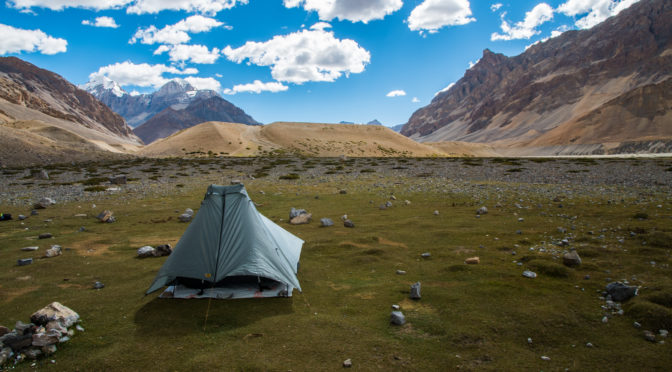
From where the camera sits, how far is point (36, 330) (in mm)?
7422

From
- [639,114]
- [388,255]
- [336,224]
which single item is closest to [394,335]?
[388,255]

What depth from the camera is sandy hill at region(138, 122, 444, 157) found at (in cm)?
9500

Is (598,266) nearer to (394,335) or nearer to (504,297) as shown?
(504,297)

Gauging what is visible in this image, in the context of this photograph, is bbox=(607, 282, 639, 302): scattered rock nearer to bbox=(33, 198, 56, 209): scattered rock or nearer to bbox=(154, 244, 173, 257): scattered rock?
bbox=(154, 244, 173, 257): scattered rock

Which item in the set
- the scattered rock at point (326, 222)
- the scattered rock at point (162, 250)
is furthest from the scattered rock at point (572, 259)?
the scattered rock at point (162, 250)

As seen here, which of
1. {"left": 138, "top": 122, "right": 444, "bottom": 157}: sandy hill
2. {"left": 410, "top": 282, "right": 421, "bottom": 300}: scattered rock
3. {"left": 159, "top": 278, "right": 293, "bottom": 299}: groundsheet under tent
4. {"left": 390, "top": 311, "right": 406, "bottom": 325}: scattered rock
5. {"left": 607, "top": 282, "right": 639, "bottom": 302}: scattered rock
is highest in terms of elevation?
{"left": 138, "top": 122, "right": 444, "bottom": 157}: sandy hill

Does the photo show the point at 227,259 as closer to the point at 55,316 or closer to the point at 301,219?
the point at 55,316

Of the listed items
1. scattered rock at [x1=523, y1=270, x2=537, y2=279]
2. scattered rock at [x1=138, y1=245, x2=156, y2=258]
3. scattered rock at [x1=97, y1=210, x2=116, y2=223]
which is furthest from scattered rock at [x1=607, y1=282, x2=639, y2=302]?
scattered rock at [x1=97, y1=210, x2=116, y2=223]

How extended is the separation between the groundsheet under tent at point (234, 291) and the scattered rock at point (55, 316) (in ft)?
7.16

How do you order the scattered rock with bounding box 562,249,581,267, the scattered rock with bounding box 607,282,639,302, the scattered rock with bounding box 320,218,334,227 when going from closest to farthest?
1. the scattered rock with bounding box 607,282,639,302
2. the scattered rock with bounding box 562,249,581,267
3. the scattered rock with bounding box 320,218,334,227

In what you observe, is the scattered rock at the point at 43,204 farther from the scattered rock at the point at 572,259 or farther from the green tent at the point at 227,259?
the scattered rock at the point at 572,259

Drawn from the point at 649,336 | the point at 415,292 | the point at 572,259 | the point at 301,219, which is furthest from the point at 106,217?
the point at 649,336

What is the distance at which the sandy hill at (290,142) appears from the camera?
95.0m

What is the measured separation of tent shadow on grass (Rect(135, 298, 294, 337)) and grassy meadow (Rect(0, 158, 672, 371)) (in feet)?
0.17
